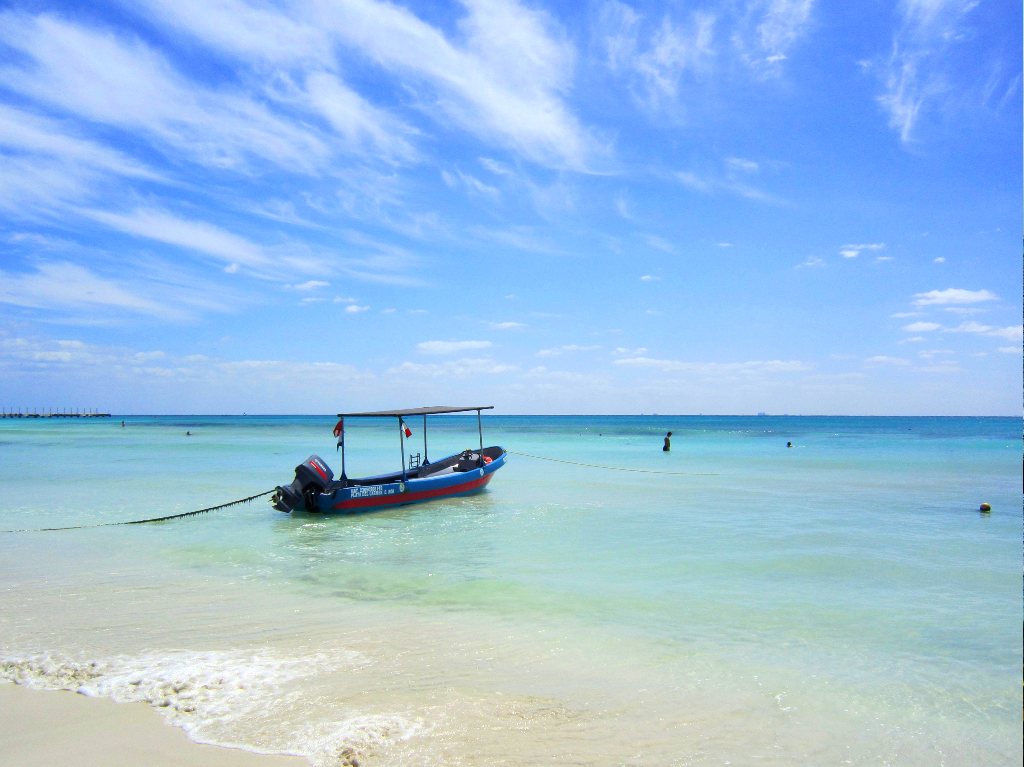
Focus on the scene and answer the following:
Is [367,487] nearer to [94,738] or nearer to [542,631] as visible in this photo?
[542,631]

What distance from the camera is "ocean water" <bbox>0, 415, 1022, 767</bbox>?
17.8 ft

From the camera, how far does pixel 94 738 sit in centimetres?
515

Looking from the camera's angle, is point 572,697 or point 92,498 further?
point 92,498

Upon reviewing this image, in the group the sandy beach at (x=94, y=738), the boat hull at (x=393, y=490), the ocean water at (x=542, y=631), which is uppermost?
the boat hull at (x=393, y=490)

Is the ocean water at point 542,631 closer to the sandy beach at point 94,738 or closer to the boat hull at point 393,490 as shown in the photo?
the sandy beach at point 94,738

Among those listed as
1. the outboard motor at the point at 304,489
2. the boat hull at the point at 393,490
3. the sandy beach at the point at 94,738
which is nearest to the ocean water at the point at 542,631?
the sandy beach at the point at 94,738

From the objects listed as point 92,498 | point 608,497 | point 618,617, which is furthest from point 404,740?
point 92,498

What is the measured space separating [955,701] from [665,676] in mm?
2633

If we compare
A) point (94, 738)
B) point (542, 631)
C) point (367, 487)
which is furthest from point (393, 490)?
point (94, 738)

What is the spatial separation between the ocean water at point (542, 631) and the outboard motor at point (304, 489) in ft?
1.98

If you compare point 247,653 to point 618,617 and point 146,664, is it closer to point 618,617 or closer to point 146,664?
point 146,664

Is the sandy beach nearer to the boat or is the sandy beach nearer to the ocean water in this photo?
the ocean water

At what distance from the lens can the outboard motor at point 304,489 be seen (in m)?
16.5

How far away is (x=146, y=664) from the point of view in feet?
22.0
